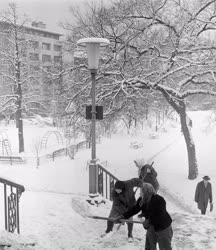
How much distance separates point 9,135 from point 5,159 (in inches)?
564

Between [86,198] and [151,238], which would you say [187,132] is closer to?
[86,198]

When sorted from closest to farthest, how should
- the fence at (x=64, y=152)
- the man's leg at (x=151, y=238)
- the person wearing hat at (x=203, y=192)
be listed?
the man's leg at (x=151, y=238)
the person wearing hat at (x=203, y=192)
the fence at (x=64, y=152)

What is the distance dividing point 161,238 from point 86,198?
3918 millimetres

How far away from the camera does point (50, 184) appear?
20.2m

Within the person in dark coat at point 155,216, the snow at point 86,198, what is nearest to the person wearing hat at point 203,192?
the snow at point 86,198

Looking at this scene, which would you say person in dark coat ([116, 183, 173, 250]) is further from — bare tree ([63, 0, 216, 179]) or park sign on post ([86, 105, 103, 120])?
bare tree ([63, 0, 216, 179])

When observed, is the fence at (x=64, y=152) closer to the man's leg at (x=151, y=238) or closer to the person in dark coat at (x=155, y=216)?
the man's leg at (x=151, y=238)

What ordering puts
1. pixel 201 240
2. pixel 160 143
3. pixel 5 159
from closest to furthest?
pixel 201 240
pixel 5 159
pixel 160 143

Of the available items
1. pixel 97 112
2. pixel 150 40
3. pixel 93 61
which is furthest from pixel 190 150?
pixel 93 61

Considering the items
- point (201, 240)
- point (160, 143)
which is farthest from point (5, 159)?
point (201, 240)

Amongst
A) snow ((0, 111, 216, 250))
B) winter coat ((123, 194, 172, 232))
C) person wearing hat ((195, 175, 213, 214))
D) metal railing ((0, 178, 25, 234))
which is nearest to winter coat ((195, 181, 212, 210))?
person wearing hat ((195, 175, 213, 214))

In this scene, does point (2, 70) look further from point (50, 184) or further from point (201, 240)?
point (201, 240)

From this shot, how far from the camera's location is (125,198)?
7.95 m

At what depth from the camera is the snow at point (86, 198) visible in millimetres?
7910
